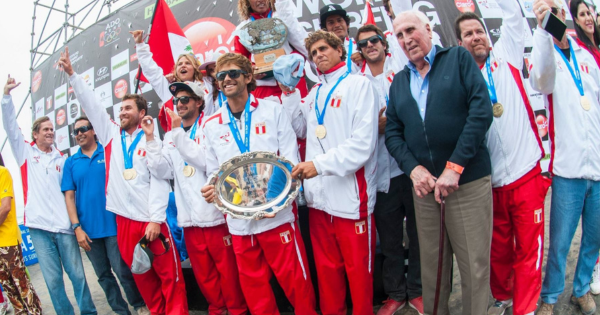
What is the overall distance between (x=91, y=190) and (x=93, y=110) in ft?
2.61

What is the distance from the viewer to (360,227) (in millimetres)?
2613

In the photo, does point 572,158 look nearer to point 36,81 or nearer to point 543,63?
point 543,63

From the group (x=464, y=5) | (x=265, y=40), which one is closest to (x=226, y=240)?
(x=265, y=40)

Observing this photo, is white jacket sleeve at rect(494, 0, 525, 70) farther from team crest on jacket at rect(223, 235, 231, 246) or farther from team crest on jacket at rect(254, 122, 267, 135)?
team crest on jacket at rect(223, 235, 231, 246)

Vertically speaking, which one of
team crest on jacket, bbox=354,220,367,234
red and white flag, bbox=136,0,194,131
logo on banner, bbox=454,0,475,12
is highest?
red and white flag, bbox=136,0,194,131

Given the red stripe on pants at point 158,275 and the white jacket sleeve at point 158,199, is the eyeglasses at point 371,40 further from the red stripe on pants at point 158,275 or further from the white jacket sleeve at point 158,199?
the red stripe on pants at point 158,275

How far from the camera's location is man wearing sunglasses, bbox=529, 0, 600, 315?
98.3 inches

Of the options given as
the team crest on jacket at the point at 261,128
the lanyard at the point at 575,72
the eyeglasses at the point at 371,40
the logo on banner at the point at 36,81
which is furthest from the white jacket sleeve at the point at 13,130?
the logo on banner at the point at 36,81

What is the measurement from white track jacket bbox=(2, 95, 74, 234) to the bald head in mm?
3542

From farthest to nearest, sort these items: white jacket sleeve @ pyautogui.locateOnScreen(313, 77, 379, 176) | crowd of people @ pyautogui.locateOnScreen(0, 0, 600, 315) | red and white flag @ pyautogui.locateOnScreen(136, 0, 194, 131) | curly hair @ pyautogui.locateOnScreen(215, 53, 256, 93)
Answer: red and white flag @ pyautogui.locateOnScreen(136, 0, 194, 131), curly hair @ pyautogui.locateOnScreen(215, 53, 256, 93), white jacket sleeve @ pyautogui.locateOnScreen(313, 77, 379, 176), crowd of people @ pyautogui.locateOnScreen(0, 0, 600, 315)

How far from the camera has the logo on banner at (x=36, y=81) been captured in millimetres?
9039

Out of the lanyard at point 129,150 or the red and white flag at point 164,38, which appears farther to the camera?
the red and white flag at point 164,38

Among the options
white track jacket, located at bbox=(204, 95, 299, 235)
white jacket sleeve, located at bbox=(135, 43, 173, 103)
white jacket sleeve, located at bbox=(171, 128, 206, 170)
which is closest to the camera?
white track jacket, located at bbox=(204, 95, 299, 235)

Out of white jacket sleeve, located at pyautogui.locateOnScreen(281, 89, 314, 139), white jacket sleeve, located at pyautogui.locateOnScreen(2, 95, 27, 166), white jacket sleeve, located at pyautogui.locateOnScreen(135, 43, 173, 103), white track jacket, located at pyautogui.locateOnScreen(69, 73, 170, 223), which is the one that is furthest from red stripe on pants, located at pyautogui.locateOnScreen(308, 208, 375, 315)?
white jacket sleeve, located at pyautogui.locateOnScreen(2, 95, 27, 166)
